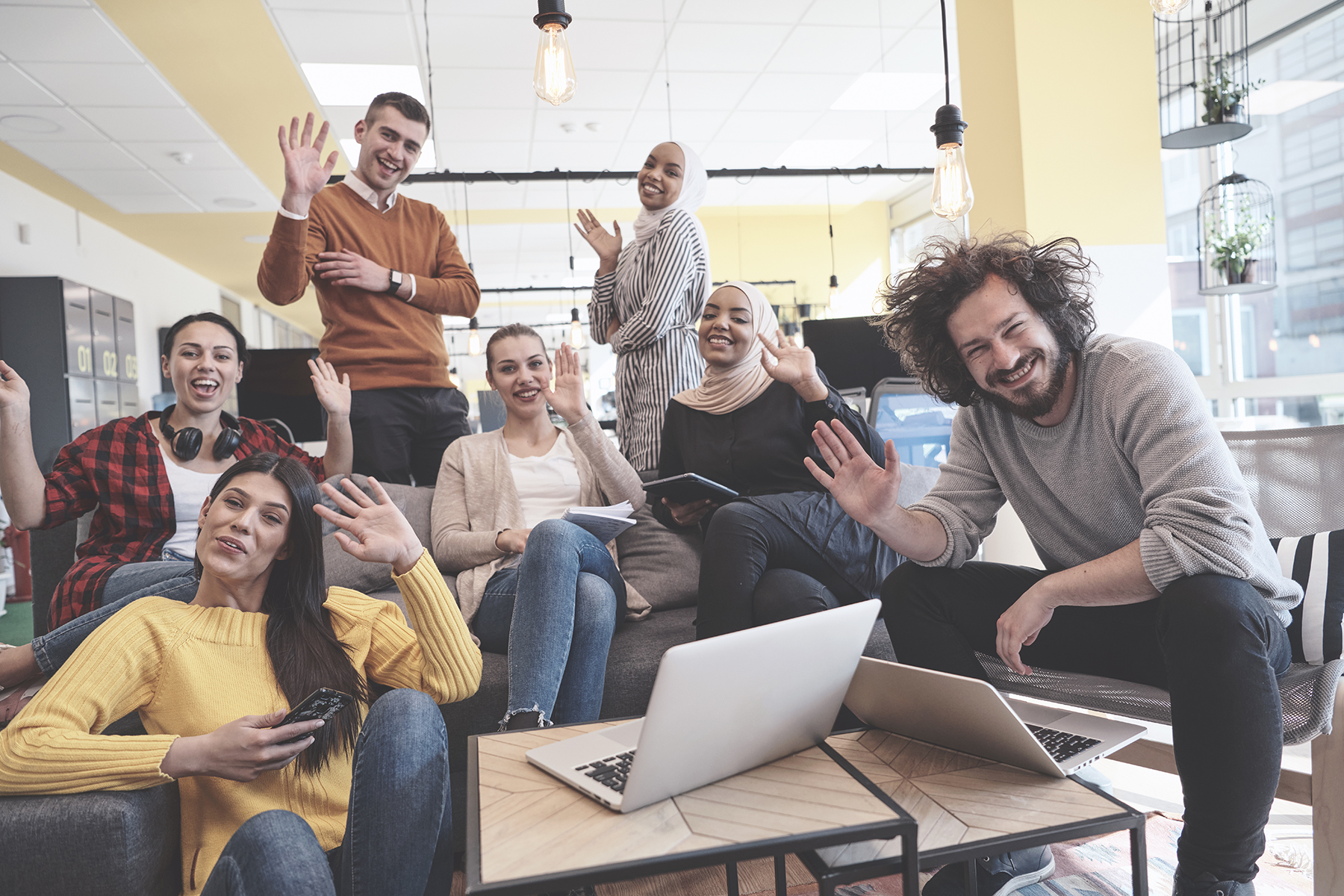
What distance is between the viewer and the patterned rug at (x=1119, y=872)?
5.23 ft

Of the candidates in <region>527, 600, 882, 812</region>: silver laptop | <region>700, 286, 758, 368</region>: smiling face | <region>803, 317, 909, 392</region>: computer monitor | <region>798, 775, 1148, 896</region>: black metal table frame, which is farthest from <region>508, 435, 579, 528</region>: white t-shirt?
<region>803, 317, 909, 392</region>: computer monitor

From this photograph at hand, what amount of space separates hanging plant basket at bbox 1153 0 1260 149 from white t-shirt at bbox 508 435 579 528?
2.92 metres

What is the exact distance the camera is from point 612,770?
1.02 meters

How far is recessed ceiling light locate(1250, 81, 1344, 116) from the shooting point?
437 cm

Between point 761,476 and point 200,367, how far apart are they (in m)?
1.42

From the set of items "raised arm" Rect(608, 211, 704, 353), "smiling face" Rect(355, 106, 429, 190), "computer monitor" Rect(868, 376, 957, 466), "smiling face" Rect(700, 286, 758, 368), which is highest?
"smiling face" Rect(355, 106, 429, 190)

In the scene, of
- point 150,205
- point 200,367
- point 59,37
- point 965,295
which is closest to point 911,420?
point 965,295

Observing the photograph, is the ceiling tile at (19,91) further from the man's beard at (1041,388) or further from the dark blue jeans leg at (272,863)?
the man's beard at (1041,388)

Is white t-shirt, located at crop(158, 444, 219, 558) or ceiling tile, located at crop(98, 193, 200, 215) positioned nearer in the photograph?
white t-shirt, located at crop(158, 444, 219, 558)

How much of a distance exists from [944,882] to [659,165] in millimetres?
2238

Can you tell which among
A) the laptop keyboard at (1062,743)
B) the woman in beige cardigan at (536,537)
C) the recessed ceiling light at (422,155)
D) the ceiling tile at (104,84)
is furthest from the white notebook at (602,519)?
the recessed ceiling light at (422,155)

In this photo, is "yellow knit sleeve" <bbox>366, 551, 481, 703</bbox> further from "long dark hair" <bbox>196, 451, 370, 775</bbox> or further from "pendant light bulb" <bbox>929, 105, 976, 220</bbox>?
"pendant light bulb" <bbox>929, 105, 976, 220</bbox>

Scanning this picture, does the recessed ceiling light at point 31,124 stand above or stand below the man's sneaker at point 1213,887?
above

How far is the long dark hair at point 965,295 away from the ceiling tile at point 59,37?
4.41m
